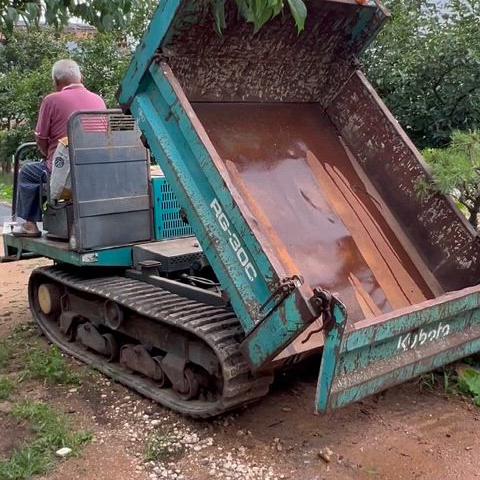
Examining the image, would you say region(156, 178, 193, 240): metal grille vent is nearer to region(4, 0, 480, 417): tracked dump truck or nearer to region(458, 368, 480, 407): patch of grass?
region(4, 0, 480, 417): tracked dump truck

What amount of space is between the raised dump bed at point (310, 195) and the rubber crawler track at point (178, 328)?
18cm

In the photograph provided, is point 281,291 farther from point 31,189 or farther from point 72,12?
point 31,189

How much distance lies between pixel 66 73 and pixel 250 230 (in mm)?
2772

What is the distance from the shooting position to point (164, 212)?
5.60m

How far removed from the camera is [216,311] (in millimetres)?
4441

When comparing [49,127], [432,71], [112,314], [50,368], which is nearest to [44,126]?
[49,127]

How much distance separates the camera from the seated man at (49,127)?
5.61 m

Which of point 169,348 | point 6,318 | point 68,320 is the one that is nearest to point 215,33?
point 169,348

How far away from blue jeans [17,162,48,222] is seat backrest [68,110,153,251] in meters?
0.75

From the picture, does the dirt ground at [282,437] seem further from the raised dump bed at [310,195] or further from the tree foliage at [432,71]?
the tree foliage at [432,71]

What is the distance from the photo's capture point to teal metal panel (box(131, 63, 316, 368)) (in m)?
3.63

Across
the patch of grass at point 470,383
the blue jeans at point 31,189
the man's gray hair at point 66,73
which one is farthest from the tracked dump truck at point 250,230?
the man's gray hair at point 66,73

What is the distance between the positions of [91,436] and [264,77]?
8.17ft

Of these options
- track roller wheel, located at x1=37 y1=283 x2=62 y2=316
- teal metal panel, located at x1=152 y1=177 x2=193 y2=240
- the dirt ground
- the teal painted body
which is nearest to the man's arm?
the teal painted body
